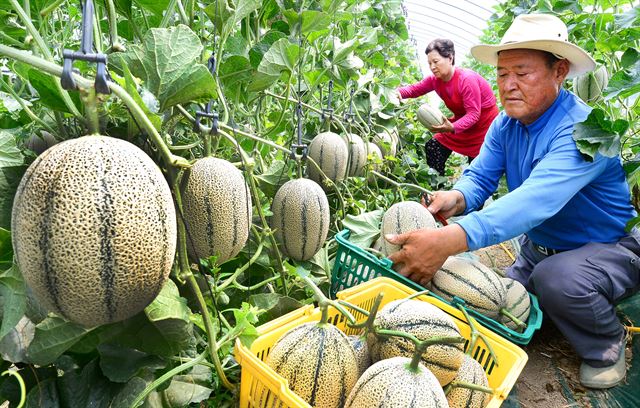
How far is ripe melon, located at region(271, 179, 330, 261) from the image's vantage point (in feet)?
6.31

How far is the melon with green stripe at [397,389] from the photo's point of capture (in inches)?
43.8

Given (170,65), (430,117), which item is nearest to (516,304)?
(170,65)

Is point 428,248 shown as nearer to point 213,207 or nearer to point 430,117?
point 213,207

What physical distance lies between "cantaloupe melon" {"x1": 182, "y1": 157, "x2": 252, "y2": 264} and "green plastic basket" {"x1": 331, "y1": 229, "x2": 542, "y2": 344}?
35.3 inches

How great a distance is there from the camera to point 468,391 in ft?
4.62

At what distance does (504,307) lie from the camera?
2.03 meters

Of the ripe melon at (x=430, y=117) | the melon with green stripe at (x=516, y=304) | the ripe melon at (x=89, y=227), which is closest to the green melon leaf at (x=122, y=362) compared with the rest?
the ripe melon at (x=89, y=227)

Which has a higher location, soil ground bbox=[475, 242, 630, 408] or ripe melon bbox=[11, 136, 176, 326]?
ripe melon bbox=[11, 136, 176, 326]

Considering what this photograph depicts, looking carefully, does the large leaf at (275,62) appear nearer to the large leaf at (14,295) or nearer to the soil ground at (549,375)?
the large leaf at (14,295)

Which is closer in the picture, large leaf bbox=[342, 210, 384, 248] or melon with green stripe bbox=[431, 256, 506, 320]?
melon with green stripe bbox=[431, 256, 506, 320]

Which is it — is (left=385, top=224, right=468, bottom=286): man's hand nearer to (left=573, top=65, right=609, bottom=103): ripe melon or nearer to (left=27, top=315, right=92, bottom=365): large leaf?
(left=27, top=315, right=92, bottom=365): large leaf

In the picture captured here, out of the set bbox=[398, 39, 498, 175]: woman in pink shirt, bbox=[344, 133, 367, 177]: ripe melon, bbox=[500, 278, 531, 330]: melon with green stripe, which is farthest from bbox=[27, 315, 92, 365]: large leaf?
bbox=[398, 39, 498, 175]: woman in pink shirt

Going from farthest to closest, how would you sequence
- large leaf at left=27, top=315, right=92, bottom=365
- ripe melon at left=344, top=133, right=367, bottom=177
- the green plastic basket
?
1. ripe melon at left=344, top=133, right=367, bottom=177
2. the green plastic basket
3. large leaf at left=27, top=315, right=92, bottom=365

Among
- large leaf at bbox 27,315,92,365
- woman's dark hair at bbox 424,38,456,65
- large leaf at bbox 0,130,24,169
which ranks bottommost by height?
large leaf at bbox 27,315,92,365
